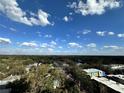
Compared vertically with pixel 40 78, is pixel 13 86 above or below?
below

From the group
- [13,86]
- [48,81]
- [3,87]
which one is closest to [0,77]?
[3,87]

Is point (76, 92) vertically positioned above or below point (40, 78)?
below

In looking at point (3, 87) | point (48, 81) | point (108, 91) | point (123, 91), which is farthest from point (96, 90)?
point (3, 87)

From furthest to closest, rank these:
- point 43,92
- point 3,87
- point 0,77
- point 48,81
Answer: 1. point 0,77
2. point 3,87
3. point 48,81
4. point 43,92

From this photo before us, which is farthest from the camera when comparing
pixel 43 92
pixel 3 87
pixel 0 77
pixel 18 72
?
pixel 18 72

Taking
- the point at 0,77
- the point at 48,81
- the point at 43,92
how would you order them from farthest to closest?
the point at 0,77
the point at 48,81
the point at 43,92

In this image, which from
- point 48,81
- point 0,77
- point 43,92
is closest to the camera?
point 43,92

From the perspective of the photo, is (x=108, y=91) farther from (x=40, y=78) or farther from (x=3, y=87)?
(x=3, y=87)

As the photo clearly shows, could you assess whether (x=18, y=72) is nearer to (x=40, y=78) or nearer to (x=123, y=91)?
(x=40, y=78)

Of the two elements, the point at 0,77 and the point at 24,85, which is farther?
the point at 0,77
